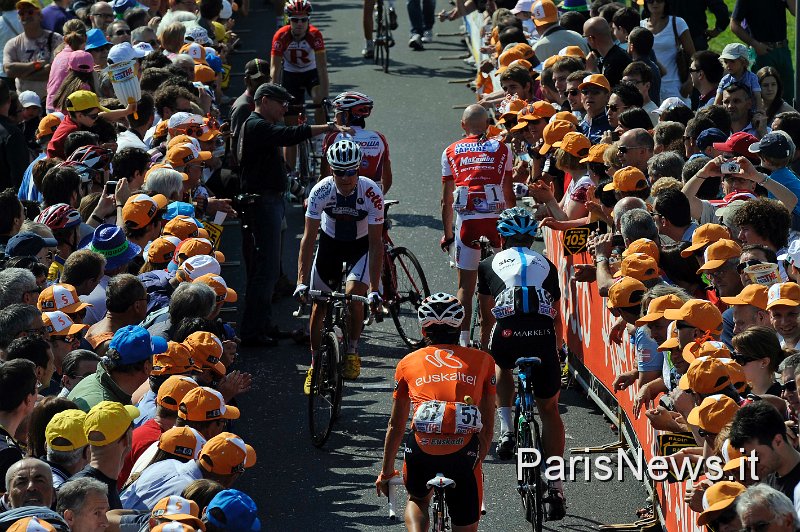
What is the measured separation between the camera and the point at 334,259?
12.1m

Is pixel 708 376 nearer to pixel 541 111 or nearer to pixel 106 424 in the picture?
pixel 106 424

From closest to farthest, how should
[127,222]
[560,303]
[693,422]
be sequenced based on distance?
[693,422] < [127,222] < [560,303]

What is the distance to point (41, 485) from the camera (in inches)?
250

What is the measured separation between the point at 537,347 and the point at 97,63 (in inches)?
310

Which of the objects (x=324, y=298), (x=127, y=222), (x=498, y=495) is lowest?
(x=498, y=495)

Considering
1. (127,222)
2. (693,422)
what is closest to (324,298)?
(127,222)

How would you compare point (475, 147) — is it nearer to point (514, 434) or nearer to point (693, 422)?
point (514, 434)

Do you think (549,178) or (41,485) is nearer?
(41,485)

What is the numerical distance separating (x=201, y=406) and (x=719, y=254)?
11.5ft

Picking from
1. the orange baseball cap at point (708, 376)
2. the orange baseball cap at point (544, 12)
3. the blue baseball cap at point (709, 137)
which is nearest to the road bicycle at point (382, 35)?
the orange baseball cap at point (544, 12)

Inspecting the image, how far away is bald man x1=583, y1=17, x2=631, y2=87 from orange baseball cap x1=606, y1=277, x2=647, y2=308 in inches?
237

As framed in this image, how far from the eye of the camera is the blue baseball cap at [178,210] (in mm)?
11414

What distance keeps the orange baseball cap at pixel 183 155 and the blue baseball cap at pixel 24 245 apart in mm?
2179

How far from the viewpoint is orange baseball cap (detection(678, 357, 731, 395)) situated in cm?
728
